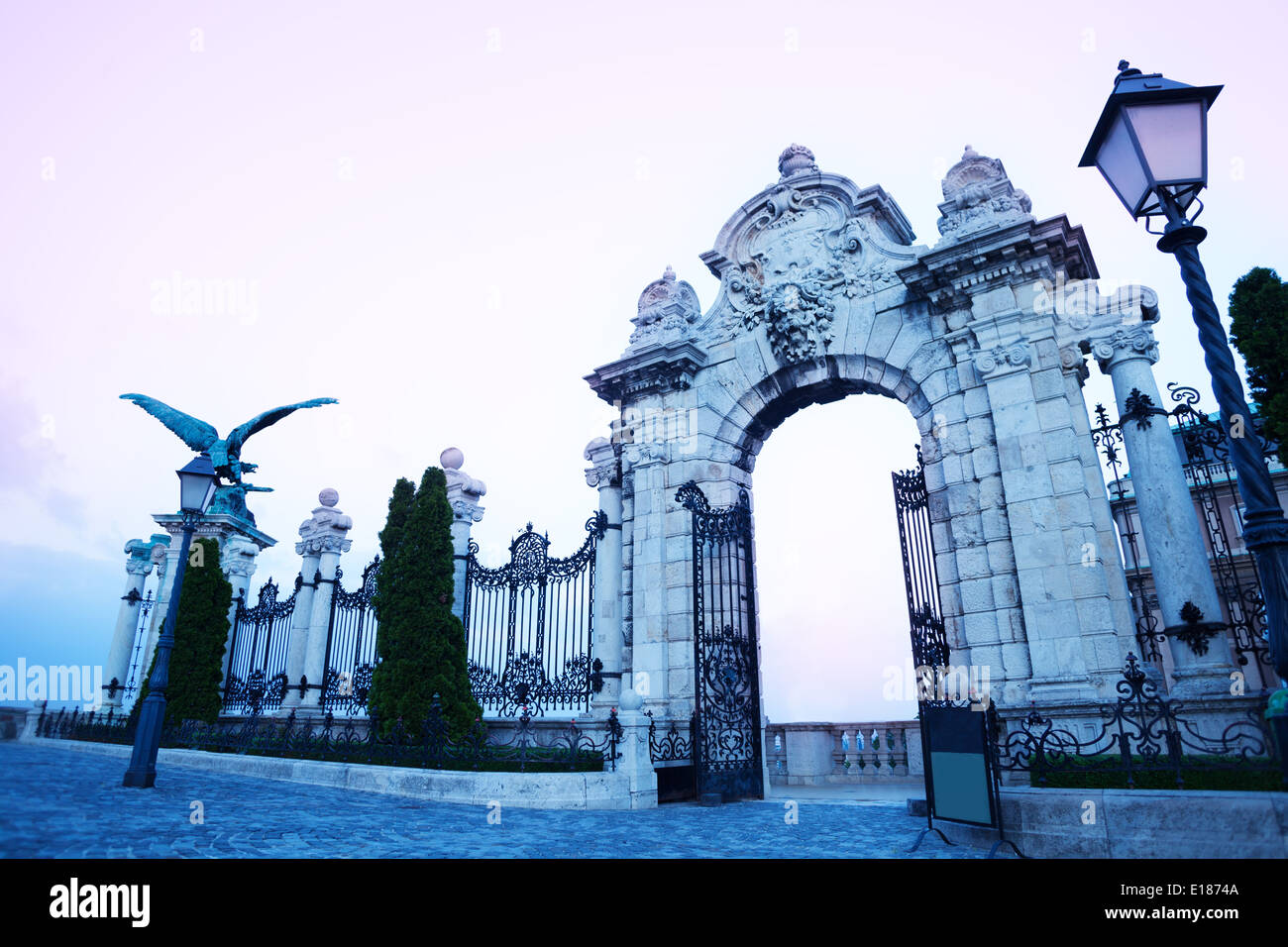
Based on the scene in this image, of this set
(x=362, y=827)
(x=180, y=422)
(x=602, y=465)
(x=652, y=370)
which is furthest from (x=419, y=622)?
(x=362, y=827)

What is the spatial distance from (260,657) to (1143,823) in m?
20.0

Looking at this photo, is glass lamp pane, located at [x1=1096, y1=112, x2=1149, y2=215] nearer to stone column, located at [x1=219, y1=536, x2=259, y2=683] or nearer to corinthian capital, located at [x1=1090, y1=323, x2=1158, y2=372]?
corinthian capital, located at [x1=1090, y1=323, x2=1158, y2=372]

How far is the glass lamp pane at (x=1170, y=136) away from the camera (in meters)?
4.59

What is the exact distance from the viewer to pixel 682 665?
40.6 feet

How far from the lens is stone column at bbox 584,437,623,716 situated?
13148 mm

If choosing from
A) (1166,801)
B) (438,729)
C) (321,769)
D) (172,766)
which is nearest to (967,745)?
(1166,801)

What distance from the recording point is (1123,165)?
4.87m

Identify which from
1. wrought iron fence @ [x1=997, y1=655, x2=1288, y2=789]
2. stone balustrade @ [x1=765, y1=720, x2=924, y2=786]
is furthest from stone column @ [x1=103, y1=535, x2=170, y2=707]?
wrought iron fence @ [x1=997, y1=655, x2=1288, y2=789]

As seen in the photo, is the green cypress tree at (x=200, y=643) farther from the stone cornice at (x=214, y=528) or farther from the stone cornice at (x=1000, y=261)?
the stone cornice at (x=1000, y=261)

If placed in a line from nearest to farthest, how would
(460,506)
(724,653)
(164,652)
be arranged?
(164,652) < (724,653) < (460,506)

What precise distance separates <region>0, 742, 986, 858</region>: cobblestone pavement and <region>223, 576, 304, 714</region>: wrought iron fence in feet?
26.9

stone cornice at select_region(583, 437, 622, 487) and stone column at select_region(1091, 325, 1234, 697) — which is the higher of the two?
stone cornice at select_region(583, 437, 622, 487)

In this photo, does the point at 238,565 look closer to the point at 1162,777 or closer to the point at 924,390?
the point at 924,390

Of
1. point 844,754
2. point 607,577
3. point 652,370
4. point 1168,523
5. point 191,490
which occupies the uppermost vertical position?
point 652,370
